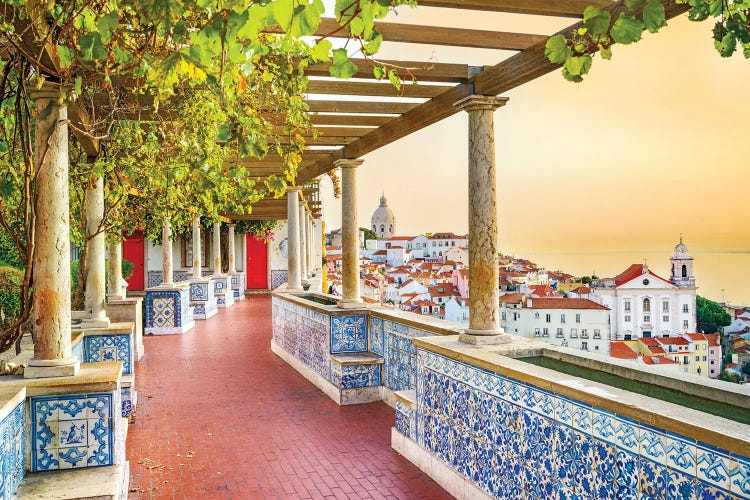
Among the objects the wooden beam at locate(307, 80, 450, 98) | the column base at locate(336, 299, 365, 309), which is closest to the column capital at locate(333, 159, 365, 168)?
the column base at locate(336, 299, 365, 309)

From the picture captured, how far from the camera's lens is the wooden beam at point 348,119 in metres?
6.96

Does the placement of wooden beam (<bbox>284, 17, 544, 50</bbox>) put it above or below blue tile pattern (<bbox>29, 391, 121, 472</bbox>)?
above

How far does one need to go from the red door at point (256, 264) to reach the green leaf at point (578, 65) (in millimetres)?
25768

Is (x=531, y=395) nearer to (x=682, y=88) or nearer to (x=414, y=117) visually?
(x=414, y=117)

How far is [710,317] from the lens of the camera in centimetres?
3325

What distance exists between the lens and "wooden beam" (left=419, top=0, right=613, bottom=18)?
362 centimetres

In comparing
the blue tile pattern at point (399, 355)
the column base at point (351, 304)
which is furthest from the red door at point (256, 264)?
the blue tile pattern at point (399, 355)

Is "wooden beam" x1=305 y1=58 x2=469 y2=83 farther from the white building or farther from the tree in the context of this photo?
the tree

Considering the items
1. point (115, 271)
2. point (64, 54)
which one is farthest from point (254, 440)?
point (115, 271)

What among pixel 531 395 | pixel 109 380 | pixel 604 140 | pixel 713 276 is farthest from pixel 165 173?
pixel 604 140

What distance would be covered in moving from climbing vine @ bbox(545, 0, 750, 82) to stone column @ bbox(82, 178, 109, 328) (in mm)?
6038

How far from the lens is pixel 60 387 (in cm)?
368

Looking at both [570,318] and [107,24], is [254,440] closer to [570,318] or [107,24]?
[107,24]

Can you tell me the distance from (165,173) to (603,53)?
382 cm
